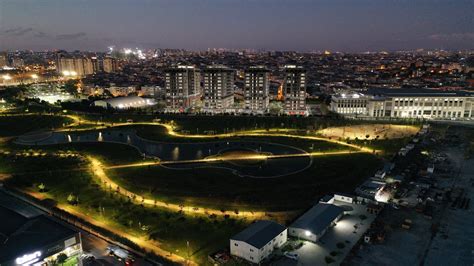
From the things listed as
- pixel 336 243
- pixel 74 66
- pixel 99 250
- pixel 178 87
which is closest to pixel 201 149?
pixel 99 250

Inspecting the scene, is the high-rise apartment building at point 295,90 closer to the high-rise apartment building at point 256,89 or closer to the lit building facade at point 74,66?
the high-rise apartment building at point 256,89

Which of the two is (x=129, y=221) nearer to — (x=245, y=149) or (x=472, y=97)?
(x=245, y=149)

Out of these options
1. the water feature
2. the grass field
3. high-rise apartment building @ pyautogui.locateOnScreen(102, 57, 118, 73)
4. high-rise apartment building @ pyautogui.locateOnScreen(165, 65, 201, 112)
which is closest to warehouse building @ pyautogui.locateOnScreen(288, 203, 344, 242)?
the grass field

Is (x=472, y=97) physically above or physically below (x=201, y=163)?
above

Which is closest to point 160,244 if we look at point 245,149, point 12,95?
point 245,149

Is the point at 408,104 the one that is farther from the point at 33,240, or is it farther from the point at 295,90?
the point at 33,240

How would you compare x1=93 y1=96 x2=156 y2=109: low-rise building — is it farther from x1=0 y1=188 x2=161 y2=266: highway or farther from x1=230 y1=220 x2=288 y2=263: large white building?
x1=230 y1=220 x2=288 y2=263: large white building
